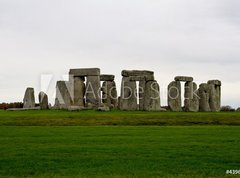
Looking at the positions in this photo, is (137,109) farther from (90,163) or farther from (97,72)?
(90,163)

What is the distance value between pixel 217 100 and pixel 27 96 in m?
17.1

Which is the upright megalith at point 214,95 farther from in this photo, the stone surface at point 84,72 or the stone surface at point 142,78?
the stone surface at point 84,72

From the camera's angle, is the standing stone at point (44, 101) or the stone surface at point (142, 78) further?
the standing stone at point (44, 101)

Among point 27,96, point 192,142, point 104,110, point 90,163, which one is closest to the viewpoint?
point 90,163

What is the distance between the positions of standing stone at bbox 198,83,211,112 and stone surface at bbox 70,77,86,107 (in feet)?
33.8

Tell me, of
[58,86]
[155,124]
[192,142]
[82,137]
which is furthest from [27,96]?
[192,142]

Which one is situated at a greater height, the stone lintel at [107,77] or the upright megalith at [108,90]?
the stone lintel at [107,77]

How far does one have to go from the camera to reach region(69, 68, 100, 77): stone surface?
4238 centimetres

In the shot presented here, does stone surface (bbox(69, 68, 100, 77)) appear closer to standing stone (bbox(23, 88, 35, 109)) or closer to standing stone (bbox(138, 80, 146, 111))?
standing stone (bbox(138, 80, 146, 111))

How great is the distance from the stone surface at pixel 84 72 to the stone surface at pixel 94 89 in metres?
0.43

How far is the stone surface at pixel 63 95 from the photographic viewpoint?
4356cm

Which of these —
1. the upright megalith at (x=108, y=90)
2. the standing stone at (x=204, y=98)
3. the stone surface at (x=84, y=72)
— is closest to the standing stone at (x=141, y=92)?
the upright megalith at (x=108, y=90)

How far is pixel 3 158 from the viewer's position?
13.6 meters

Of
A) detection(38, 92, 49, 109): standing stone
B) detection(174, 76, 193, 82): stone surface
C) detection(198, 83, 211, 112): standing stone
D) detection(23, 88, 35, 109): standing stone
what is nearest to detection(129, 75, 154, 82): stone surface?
detection(174, 76, 193, 82): stone surface
